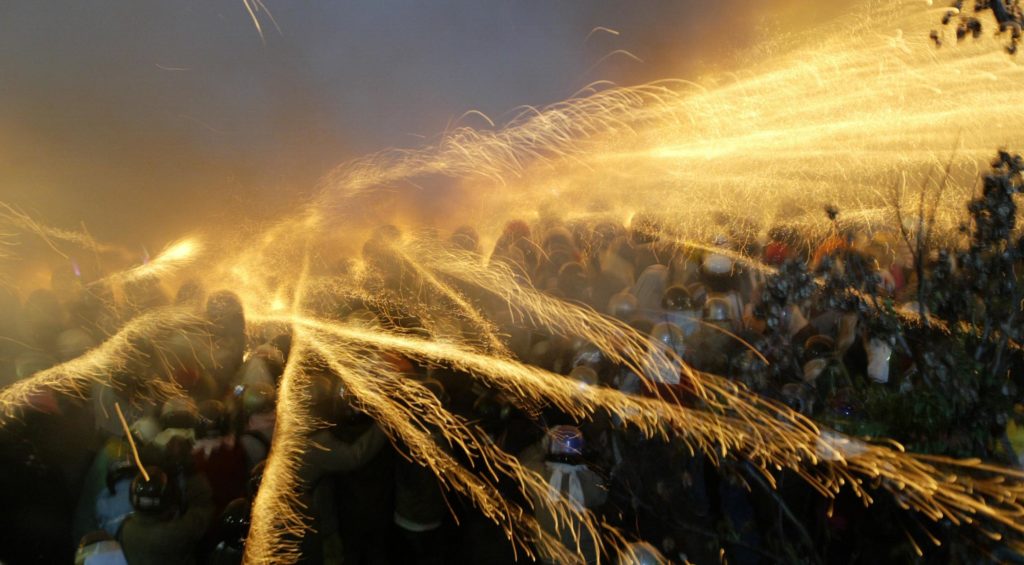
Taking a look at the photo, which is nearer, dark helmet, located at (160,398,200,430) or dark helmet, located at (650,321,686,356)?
dark helmet, located at (160,398,200,430)

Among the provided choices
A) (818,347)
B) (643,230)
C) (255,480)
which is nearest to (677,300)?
(818,347)

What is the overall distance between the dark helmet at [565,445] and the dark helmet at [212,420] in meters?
1.40

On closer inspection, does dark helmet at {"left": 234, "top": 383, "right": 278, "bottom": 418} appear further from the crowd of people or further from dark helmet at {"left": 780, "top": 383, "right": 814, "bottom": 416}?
dark helmet at {"left": 780, "top": 383, "right": 814, "bottom": 416}

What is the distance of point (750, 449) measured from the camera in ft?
8.32

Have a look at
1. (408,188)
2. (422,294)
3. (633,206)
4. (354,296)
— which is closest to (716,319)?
(422,294)

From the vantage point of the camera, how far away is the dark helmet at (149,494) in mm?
2691

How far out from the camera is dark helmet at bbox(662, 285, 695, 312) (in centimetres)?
391

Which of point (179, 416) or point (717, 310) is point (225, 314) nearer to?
point (179, 416)

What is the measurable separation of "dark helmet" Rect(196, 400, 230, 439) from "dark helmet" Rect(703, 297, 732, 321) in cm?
227

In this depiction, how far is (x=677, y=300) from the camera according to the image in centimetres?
395

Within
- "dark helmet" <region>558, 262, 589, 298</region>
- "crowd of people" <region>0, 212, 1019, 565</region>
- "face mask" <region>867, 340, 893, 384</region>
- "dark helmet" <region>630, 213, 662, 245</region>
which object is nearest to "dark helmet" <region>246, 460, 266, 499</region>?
"crowd of people" <region>0, 212, 1019, 565</region>

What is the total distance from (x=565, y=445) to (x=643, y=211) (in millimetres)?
3293

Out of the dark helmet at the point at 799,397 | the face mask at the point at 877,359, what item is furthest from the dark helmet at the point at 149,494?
the face mask at the point at 877,359

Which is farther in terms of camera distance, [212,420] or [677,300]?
[677,300]
